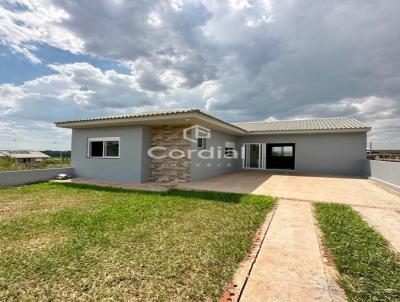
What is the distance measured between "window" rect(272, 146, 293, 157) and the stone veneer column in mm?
9480

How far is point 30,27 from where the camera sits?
8.68m

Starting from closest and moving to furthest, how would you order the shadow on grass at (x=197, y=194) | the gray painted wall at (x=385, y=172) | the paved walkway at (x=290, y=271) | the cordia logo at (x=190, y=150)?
the paved walkway at (x=290, y=271), the shadow on grass at (x=197, y=194), the gray painted wall at (x=385, y=172), the cordia logo at (x=190, y=150)

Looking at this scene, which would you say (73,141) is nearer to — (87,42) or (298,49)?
(87,42)

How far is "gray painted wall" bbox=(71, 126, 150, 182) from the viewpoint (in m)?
11.1

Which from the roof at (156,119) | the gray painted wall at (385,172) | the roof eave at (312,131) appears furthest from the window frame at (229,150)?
the gray painted wall at (385,172)

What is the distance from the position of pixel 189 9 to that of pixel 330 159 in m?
13.1

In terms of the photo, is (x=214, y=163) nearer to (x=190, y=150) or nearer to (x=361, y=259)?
(x=190, y=150)

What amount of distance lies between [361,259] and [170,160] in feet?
29.7

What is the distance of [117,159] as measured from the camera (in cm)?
1174

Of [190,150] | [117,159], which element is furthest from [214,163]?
[117,159]

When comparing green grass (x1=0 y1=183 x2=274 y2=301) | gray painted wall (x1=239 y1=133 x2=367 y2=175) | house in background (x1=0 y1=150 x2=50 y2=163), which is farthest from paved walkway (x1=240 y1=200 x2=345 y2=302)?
house in background (x1=0 y1=150 x2=50 y2=163)

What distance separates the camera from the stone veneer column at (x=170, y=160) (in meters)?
11.1

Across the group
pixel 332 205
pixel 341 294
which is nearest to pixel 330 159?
pixel 332 205

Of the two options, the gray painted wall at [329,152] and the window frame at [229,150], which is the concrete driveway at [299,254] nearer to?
the gray painted wall at [329,152]
